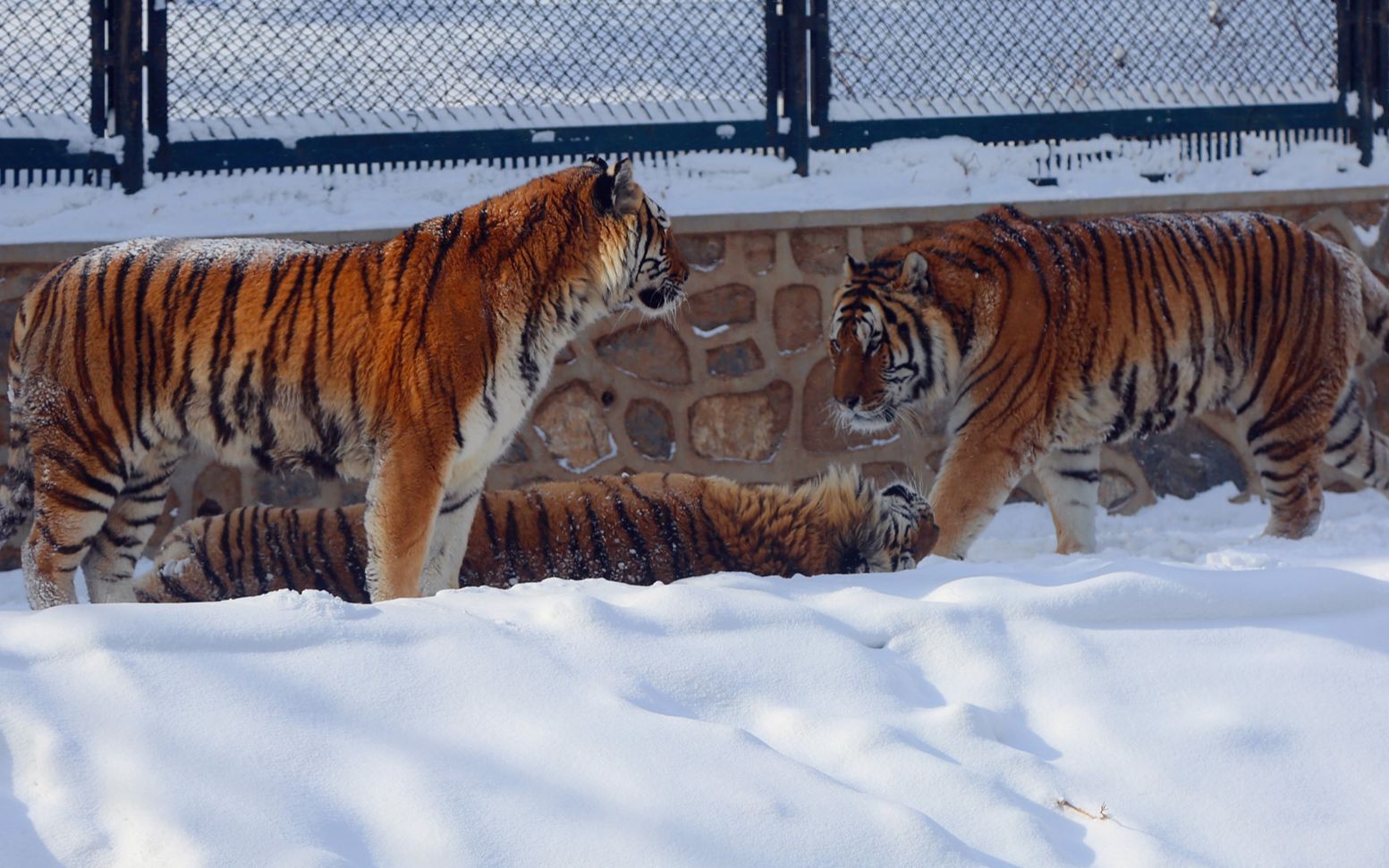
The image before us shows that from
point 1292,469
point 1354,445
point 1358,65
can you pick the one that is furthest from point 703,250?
point 1358,65

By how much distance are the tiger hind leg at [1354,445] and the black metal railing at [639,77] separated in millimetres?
1598

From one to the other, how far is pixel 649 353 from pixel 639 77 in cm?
125

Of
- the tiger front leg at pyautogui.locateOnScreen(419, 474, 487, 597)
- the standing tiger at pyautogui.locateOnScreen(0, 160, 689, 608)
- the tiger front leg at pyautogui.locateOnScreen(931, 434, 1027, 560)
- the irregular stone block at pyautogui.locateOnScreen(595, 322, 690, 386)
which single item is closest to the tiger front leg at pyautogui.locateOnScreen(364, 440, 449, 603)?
the standing tiger at pyautogui.locateOnScreen(0, 160, 689, 608)

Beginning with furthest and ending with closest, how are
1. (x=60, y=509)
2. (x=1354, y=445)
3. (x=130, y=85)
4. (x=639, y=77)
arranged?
(x=639, y=77)
(x=130, y=85)
(x=1354, y=445)
(x=60, y=509)

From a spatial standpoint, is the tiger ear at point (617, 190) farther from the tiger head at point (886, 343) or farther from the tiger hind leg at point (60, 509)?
the tiger hind leg at point (60, 509)

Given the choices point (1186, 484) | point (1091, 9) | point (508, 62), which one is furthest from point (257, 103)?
point (1186, 484)

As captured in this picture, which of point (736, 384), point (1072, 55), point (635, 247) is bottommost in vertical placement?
point (736, 384)

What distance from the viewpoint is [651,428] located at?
6480 millimetres

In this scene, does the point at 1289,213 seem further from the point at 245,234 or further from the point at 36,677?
the point at 36,677

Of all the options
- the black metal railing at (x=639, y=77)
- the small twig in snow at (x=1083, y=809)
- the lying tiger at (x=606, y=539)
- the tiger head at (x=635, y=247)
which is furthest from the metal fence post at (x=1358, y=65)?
the small twig in snow at (x=1083, y=809)

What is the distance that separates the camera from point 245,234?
6141 mm

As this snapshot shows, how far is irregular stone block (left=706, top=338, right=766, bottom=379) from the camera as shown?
21.4 feet

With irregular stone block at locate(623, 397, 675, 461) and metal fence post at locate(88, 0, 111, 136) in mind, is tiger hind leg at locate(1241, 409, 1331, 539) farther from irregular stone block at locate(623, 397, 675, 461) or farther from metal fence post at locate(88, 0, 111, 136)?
metal fence post at locate(88, 0, 111, 136)

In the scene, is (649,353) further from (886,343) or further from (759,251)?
(886,343)
